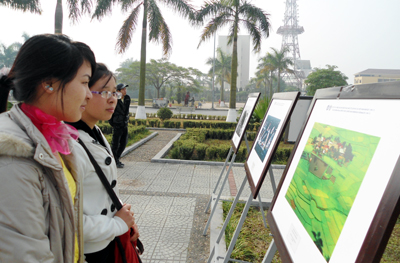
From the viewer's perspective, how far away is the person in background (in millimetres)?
962

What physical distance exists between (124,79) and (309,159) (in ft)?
162

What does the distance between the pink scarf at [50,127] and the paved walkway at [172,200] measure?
2214 mm

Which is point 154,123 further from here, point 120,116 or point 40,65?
point 40,65

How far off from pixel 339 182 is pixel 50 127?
45.7 inches

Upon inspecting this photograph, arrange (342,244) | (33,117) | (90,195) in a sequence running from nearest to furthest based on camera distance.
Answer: (342,244)
(33,117)
(90,195)

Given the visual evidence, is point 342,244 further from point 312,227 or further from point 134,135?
point 134,135

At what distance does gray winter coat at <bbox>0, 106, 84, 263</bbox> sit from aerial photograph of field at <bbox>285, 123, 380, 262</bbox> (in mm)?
968

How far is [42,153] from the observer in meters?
1.04

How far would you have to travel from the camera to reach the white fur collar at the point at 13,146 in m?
0.95

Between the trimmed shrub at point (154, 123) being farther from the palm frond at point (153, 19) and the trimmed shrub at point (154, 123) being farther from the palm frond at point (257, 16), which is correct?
the palm frond at point (257, 16)

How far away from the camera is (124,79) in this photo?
47.8 metres

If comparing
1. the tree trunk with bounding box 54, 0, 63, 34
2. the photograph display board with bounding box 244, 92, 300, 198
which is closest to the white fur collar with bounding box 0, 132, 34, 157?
the photograph display board with bounding box 244, 92, 300, 198

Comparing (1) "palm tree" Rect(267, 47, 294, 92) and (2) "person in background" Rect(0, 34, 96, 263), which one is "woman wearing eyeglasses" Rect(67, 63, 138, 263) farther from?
(1) "palm tree" Rect(267, 47, 294, 92)

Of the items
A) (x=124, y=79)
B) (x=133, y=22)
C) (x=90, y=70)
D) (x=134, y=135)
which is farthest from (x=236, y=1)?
(x=124, y=79)
